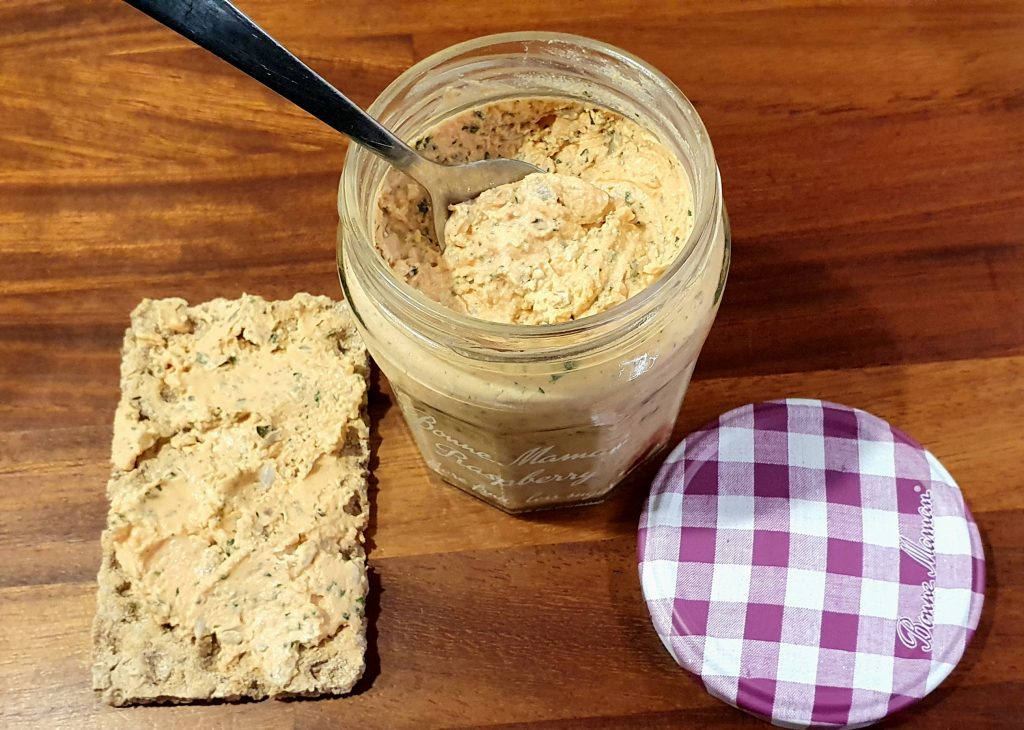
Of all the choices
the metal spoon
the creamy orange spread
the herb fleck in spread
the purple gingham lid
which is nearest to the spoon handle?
the metal spoon

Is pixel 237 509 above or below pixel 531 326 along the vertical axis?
below

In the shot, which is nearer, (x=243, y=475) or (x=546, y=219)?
(x=546, y=219)

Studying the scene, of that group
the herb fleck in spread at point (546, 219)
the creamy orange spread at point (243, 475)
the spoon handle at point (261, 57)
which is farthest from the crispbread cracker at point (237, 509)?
the spoon handle at point (261, 57)

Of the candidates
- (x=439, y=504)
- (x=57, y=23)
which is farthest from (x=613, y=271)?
(x=57, y=23)

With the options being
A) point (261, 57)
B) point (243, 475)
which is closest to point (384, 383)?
point (243, 475)

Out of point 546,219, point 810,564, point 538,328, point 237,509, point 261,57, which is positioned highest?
point 261,57

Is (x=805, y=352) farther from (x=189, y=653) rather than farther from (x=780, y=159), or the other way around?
(x=189, y=653)

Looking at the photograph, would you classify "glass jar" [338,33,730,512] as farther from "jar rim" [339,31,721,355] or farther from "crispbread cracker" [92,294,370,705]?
"crispbread cracker" [92,294,370,705]

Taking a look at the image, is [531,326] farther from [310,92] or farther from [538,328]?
[310,92]
